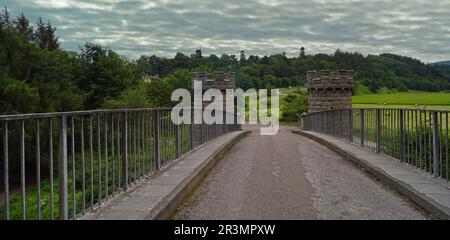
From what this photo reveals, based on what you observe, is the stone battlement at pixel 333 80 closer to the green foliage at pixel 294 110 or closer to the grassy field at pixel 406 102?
the grassy field at pixel 406 102

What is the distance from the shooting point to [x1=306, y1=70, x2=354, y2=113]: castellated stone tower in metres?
34.8

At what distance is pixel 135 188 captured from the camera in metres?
6.17

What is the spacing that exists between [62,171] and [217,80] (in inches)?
1034

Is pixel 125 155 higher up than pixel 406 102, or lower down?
lower down

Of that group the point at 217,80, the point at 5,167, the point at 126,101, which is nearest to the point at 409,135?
the point at 5,167

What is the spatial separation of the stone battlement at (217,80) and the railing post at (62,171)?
25.9 meters

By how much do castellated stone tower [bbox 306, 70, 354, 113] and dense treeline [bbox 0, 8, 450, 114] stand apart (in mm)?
19633

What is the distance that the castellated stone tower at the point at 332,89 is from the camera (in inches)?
1369

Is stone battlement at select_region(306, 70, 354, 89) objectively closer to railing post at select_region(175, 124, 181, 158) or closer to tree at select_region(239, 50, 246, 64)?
railing post at select_region(175, 124, 181, 158)

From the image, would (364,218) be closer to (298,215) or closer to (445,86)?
(298,215)

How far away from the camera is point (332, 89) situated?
34.9m

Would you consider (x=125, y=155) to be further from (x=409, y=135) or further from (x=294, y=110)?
(x=294, y=110)
